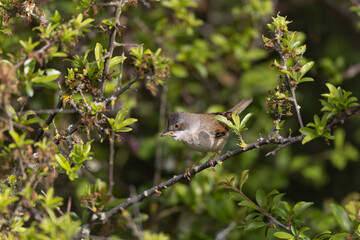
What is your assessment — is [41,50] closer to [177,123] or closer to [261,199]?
[261,199]

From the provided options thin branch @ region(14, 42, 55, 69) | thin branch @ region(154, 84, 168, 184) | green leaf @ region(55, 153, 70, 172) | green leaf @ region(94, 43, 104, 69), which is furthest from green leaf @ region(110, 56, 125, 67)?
thin branch @ region(154, 84, 168, 184)

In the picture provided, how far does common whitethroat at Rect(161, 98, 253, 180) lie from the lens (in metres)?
4.18

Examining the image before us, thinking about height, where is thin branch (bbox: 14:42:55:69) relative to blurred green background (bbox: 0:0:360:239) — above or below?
above

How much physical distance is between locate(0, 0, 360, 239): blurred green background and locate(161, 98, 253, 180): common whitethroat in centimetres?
65

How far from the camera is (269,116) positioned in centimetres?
610

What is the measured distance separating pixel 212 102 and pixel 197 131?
7.66ft

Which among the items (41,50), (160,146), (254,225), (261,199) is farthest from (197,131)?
(41,50)

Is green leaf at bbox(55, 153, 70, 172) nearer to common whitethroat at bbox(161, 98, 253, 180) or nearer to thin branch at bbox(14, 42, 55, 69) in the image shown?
thin branch at bbox(14, 42, 55, 69)

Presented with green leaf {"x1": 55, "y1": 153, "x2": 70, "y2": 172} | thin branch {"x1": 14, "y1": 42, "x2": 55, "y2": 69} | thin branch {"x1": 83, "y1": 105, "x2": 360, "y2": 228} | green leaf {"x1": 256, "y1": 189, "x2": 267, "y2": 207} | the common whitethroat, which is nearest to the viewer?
thin branch {"x1": 14, "y1": 42, "x2": 55, "y2": 69}

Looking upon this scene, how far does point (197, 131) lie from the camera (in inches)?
169

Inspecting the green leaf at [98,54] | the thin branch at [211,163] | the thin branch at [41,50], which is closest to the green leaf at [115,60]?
the green leaf at [98,54]

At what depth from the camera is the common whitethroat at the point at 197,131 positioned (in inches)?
164

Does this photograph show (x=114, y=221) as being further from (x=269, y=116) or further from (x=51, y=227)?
(x=269, y=116)

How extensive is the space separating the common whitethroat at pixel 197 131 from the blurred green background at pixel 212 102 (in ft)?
2.13
